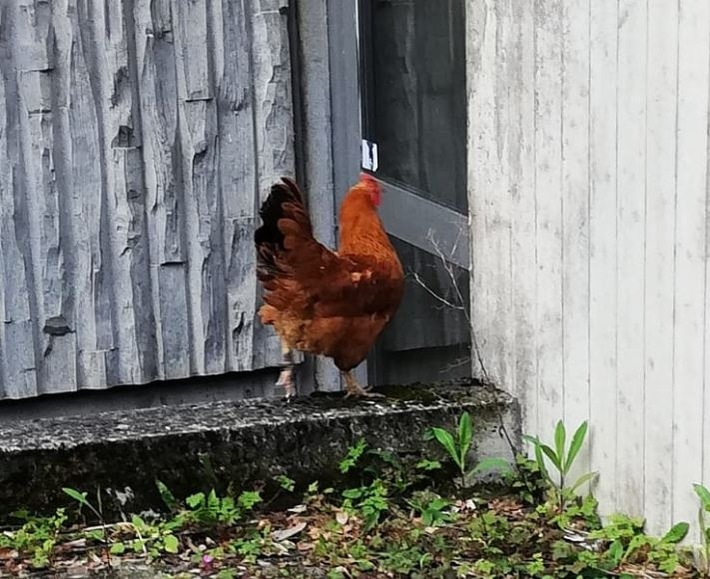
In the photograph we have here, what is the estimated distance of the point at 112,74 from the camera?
16.5 ft

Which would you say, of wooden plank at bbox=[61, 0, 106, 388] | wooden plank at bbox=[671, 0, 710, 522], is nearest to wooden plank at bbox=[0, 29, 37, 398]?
wooden plank at bbox=[61, 0, 106, 388]

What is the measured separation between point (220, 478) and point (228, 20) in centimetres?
208

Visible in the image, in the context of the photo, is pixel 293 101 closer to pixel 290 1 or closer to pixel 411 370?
pixel 290 1

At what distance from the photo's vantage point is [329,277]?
429 cm

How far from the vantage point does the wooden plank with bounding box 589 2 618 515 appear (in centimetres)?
365

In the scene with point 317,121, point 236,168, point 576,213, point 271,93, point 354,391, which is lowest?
point 354,391

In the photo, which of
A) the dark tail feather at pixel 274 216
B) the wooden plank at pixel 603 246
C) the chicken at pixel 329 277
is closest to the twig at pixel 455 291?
the chicken at pixel 329 277

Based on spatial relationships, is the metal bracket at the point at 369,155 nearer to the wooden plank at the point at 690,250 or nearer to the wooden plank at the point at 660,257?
the wooden plank at the point at 660,257

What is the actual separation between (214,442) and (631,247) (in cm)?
155

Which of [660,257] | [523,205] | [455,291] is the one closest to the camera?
[660,257]

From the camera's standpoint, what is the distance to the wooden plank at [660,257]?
335 cm

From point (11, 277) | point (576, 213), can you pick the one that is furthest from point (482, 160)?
point (11, 277)

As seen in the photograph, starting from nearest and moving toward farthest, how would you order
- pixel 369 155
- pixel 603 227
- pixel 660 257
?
1. pixel 660 257
2. pixel 603 227
3. pixel 369 155

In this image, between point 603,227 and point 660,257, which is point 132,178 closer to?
point 603,227
